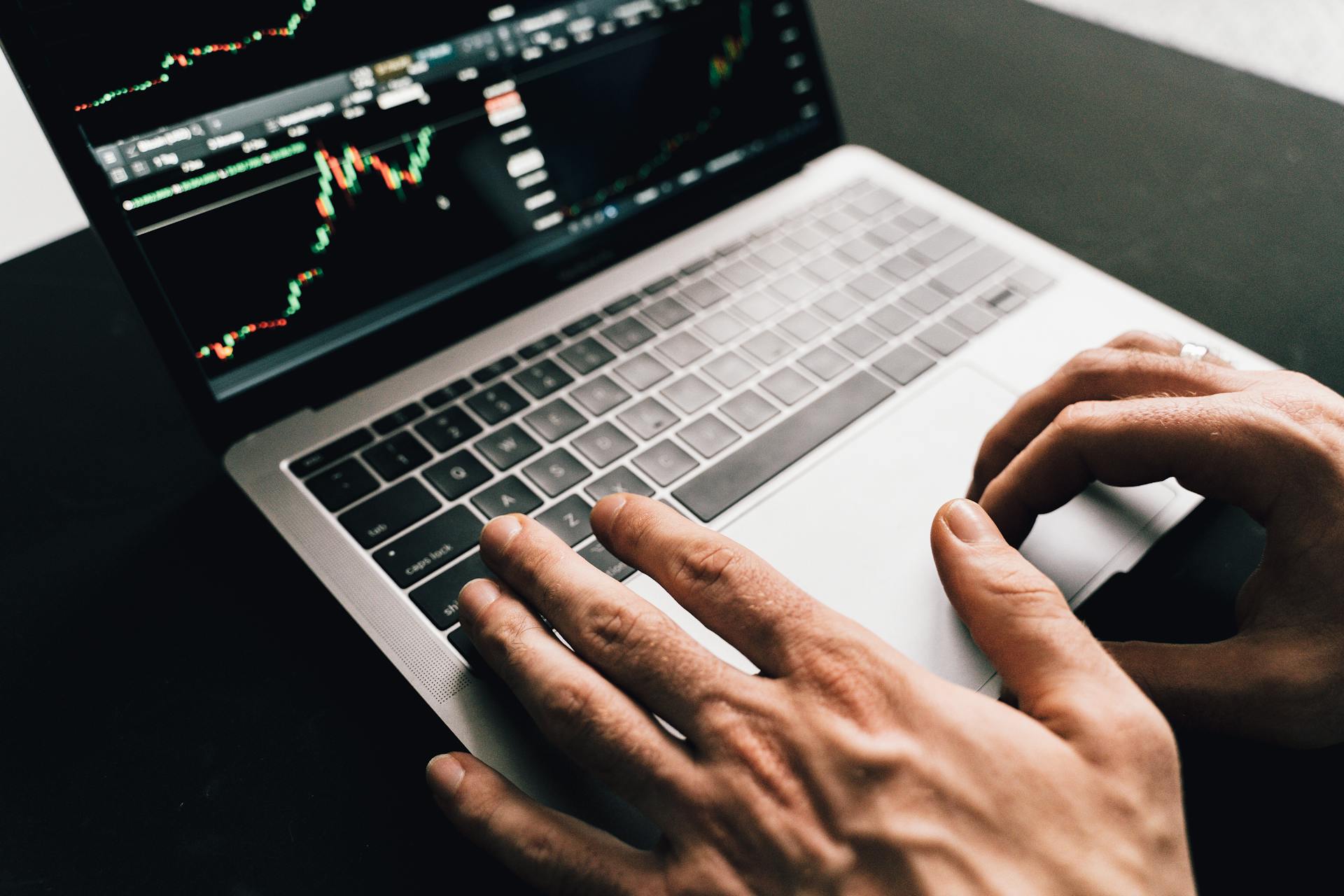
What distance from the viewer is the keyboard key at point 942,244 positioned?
0.83 metres

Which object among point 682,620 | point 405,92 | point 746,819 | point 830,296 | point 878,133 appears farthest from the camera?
point 878,133

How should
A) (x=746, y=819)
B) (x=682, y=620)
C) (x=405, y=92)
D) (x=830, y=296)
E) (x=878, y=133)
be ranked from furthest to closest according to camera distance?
(x=878, y=133), (x=830, y=296), (x=405, y=92), (x=682, y=620), (x=746, y=819)

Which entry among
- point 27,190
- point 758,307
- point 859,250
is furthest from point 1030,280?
point 27,190

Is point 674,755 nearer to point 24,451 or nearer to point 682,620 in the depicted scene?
point 682,620

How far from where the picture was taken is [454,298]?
710 millimetres

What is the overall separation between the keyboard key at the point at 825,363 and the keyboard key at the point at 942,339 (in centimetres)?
8

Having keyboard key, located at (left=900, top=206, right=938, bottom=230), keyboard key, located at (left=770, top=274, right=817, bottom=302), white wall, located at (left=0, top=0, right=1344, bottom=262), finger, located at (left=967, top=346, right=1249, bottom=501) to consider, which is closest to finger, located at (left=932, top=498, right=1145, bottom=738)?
finger, located at (left=967, top=346, right=1249, bottom=501)

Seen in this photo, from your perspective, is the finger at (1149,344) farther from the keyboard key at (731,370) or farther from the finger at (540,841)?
the finger at (540,841)

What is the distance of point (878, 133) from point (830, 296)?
417mm

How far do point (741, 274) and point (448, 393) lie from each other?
0.29 meters

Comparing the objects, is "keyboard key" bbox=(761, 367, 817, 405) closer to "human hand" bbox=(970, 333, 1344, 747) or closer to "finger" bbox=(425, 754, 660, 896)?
"human hand" bbox=(970, 333, 1344, 747)

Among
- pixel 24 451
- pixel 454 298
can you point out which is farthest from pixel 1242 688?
pixel 24 451

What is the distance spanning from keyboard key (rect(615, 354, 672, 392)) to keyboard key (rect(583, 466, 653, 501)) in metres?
0.09

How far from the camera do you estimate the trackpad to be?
1.81ft
